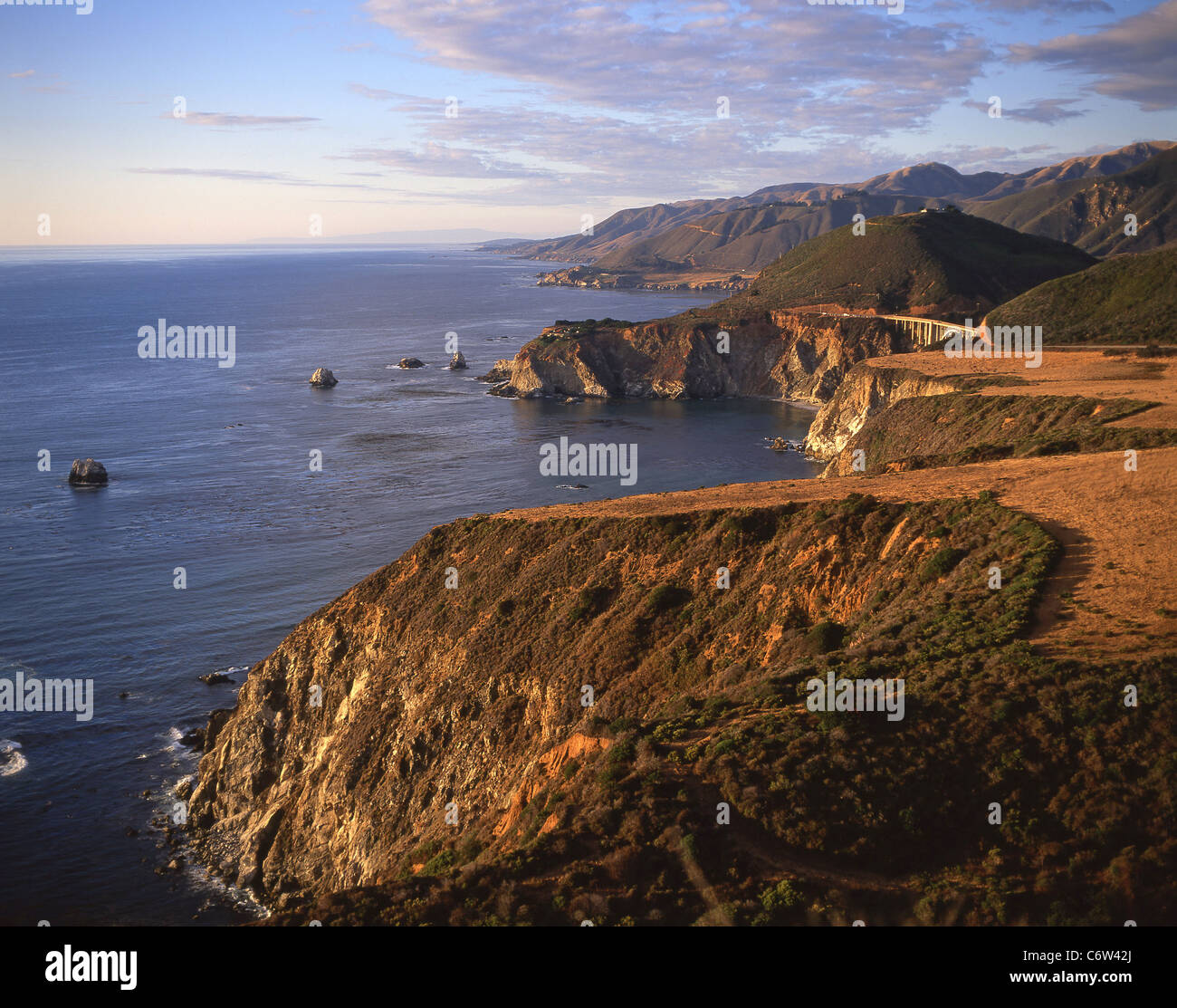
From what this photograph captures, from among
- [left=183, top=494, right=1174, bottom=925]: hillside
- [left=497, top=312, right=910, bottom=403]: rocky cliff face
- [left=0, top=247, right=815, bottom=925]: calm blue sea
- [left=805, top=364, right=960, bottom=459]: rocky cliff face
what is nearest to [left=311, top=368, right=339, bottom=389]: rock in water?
[left=0, top=247, right=815, bottom=925]: calm blue sea

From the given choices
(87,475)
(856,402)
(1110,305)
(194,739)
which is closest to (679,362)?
(856,402)

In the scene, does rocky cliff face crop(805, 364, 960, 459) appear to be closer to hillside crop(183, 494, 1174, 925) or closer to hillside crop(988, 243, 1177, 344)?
hillside crop(988, 243, 1177, 344)

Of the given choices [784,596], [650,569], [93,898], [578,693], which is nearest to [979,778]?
[784,596]

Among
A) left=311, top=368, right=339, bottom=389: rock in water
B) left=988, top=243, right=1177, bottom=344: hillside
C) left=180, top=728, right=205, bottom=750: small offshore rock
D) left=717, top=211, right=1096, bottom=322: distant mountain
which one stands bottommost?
left=180, top=728, right=205, bottom=750: small offshore rock

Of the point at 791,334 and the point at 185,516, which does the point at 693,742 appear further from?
the point at 791,334
